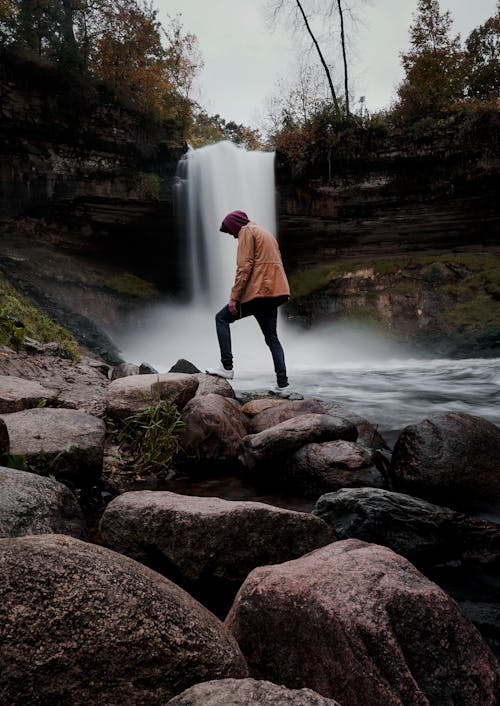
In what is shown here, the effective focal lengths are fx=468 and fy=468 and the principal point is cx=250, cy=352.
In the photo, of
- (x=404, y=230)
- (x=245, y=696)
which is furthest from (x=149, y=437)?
(x=404, y=230)

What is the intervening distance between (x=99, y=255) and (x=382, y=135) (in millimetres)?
10564

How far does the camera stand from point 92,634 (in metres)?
1.24

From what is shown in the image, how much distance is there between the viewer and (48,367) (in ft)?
19.4

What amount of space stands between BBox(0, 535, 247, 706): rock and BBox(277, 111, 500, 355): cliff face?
14.2m

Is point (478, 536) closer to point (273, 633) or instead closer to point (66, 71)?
point (273, 633)

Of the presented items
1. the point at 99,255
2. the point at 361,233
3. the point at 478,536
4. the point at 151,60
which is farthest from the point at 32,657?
the point at 151,60

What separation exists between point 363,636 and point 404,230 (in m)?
17.0

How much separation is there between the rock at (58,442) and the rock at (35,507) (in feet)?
2.27

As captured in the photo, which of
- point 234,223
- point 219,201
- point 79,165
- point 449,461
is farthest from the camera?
point 219,201

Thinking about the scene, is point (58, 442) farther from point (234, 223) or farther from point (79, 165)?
point (79, 165)

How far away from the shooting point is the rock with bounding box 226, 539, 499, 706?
4.92 ft

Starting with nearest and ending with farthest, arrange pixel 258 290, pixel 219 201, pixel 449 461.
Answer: pixel 449 461 → pixel 258 290 → pixel 219 201

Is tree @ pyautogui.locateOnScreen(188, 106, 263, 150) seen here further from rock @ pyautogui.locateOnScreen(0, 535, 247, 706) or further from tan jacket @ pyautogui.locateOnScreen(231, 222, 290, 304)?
rock @ pyautogui.locateOnScreen(0, 535, 247, 706)

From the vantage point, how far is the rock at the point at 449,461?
12.1ft
